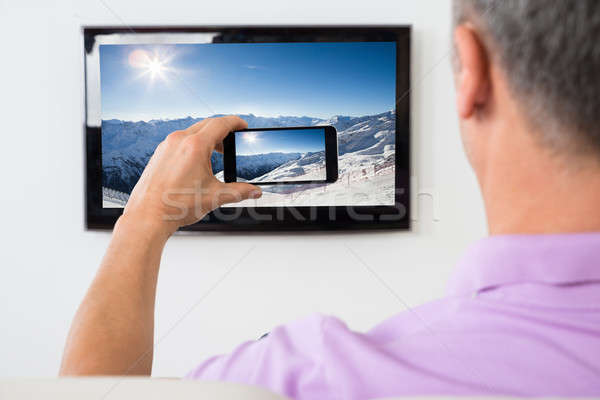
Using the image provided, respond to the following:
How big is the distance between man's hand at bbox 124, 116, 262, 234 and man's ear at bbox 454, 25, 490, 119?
14.4 inches

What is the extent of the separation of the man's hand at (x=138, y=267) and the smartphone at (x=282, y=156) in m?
0.49

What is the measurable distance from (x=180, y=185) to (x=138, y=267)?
0.62 feet

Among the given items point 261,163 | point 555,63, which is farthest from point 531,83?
point 261,163

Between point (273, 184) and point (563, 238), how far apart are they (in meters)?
1.19

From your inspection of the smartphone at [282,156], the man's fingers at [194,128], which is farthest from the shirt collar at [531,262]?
the smartphone at [282,156]

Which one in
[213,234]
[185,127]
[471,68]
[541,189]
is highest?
[185,127]

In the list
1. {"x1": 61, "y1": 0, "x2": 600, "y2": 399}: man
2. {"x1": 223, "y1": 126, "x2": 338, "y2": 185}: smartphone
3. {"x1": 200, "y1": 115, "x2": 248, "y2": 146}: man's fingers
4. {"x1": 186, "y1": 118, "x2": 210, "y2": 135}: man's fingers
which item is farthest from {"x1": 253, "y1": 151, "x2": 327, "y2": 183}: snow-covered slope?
{"x1": 61, "y1": 0, "x2": 600, "y2": 399}: man

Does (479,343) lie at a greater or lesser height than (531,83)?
lesser

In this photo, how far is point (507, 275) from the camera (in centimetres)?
38

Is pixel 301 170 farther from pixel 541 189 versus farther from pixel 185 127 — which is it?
pixel 541 189

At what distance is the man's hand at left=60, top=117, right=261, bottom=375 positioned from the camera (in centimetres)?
45

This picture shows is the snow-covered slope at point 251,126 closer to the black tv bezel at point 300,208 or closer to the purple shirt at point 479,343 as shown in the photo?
the black tv bezel at point 300,208

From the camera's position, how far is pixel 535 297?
367 millimetres

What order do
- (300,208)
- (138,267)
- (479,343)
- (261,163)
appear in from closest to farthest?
(479,343)
(138,267)
(261,163)
(300,208)
